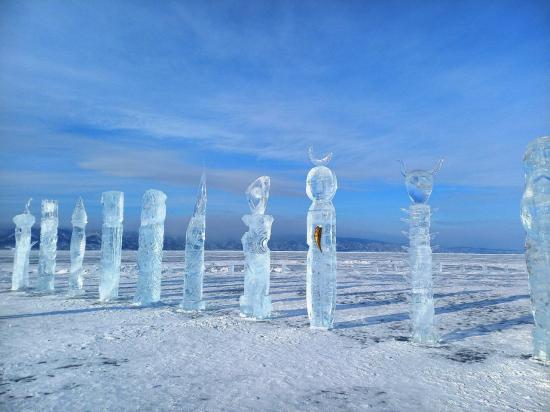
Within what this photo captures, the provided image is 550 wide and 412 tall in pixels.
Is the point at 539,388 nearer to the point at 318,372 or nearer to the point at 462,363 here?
the point at 462,363

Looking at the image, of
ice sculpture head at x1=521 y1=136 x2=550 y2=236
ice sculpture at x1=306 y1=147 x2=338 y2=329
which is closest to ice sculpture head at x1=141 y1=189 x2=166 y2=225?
ice sculpture at x1=306 y1=147 x2=338 y2=329

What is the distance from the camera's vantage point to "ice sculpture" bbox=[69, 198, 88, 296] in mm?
12766

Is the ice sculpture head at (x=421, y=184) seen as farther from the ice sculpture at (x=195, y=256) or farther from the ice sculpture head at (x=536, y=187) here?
the ice sculpture at (x=195, y=256)

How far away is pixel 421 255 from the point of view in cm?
756

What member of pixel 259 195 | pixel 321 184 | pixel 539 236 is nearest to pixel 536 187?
pixel 539 236

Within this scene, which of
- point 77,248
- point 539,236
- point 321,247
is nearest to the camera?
point 539,236

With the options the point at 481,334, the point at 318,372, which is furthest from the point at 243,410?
the point at 481,334

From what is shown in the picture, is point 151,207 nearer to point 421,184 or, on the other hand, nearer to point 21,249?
point 21,249

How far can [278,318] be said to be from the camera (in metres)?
9.81

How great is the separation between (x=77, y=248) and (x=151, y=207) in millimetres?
3388

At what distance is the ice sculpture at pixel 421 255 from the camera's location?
24.4ft

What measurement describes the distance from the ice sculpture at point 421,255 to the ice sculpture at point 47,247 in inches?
462

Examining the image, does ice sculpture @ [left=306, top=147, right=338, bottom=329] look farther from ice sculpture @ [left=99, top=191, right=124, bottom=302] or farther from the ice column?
ice sculpture @ [left=99, top=191, right=124, bottom=302]

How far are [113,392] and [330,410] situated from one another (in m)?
2.70
